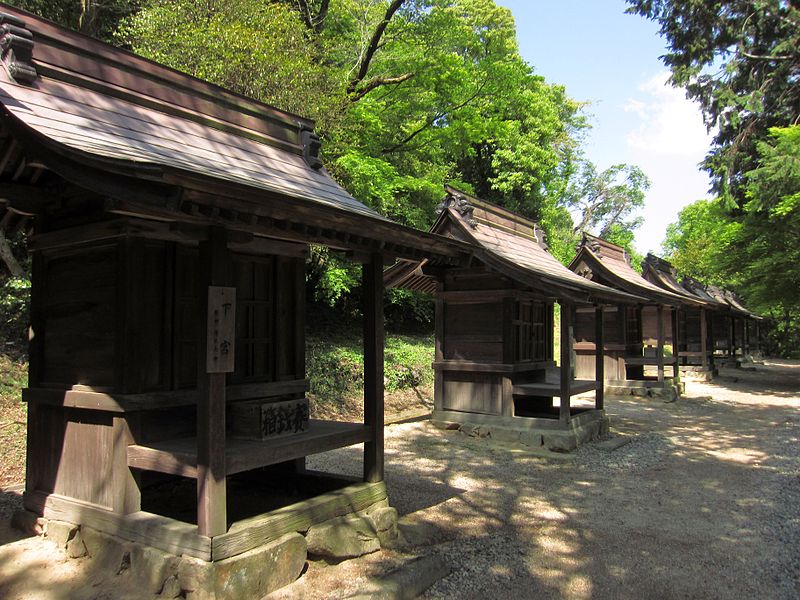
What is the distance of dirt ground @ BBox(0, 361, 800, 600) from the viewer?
447 cm

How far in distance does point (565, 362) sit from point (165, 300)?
7290mm

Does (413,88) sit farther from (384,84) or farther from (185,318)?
(185,318)

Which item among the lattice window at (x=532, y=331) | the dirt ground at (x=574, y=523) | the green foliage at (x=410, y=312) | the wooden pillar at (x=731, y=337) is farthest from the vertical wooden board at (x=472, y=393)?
the wooden pillar at (x=731, y=337)

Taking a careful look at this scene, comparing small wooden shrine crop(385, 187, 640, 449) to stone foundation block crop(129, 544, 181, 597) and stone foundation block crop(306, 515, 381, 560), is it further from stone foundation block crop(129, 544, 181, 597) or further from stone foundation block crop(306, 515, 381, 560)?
stone foundation block crop(129, 544, 181, 597)

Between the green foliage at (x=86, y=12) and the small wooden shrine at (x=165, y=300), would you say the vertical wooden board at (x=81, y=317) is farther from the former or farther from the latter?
the green foliage at (x=86, y=12)

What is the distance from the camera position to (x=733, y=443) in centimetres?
1070

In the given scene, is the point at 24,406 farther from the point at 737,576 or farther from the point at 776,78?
the point at 776,78

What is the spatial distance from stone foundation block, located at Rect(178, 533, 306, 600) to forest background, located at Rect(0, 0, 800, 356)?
921 cm

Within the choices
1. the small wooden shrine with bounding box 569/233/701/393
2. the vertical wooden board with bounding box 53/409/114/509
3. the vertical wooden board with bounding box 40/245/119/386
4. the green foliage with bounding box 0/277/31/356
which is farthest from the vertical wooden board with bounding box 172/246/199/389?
the small wooden shrine with bounding box 569/233/701/393

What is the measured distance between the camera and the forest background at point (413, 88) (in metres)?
12.7

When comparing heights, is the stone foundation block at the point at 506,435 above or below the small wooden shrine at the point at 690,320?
below

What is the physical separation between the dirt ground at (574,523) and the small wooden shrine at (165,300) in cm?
57

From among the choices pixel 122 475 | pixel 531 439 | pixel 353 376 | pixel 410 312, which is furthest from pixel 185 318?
pixel 410 312

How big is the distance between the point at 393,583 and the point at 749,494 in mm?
5353
